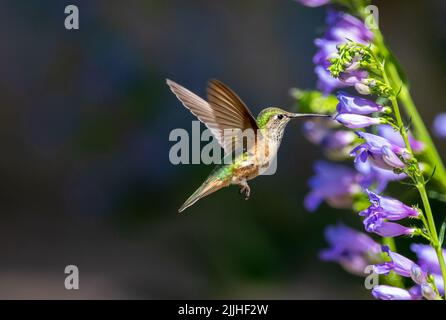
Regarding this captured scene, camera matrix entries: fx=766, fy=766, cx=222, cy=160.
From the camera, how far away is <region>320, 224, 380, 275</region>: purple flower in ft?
5.88

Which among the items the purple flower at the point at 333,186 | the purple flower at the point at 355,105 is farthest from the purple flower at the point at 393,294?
the purple flower at the point at 333,186

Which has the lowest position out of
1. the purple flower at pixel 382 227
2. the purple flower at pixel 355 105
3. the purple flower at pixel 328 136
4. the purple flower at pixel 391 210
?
the purple flower at pixel 382 227

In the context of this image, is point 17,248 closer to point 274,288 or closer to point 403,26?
point 274,288

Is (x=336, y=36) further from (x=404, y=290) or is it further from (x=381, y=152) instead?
(x=404, y=290)

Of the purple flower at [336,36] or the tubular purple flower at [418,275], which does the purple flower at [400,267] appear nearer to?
the tubular purple flower at [418,275]

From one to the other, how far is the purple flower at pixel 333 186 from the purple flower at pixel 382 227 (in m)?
0.49

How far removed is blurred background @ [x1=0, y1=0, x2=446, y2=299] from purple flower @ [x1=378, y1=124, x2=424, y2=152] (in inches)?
138

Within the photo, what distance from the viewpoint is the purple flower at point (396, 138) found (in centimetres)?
156

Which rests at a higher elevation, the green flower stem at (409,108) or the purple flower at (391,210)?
the green flower stem at (409,108)

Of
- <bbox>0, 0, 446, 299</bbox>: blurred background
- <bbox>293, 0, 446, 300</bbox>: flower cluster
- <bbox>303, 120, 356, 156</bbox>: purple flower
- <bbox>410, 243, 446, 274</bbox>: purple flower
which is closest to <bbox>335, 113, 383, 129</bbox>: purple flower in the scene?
<bbox>293, 0, 446, 300</bbox>: flower cluster

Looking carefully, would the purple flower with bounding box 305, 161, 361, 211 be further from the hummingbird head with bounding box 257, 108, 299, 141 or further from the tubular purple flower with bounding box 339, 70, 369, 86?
the tubular purple flower with bounding box 339, 70, 369, 86

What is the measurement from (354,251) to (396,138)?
0.33 meters

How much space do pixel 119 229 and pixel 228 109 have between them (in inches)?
187

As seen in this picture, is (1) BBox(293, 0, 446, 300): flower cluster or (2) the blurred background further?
(2) the blurred background
